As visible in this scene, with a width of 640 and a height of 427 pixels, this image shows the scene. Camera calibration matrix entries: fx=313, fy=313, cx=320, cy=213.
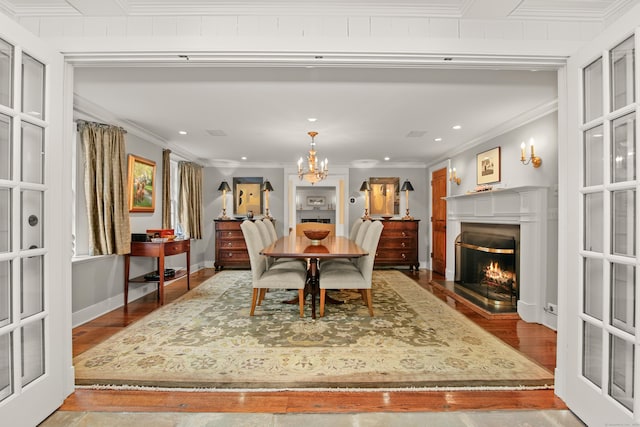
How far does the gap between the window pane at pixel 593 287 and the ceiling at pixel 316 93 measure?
141 cm

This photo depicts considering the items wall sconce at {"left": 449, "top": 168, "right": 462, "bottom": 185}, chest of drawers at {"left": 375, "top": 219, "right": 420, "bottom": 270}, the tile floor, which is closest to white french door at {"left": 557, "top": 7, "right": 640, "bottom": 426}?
the tile floor

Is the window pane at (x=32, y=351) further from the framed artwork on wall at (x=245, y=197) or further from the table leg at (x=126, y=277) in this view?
the framed artwork on wall at (x=245, y=197)

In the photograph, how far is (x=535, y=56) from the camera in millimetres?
1799

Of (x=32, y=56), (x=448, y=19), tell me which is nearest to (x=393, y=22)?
(x=448, y=19)

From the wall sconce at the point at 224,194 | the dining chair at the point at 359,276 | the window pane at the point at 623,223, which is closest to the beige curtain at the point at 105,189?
the dining chair at the point at 359,276

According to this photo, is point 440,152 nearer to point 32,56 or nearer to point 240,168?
point 240,168

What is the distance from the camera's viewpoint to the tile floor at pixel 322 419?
1612 millimetres

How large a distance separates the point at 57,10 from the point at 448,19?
2241mm

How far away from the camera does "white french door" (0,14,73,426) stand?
4.69 ft

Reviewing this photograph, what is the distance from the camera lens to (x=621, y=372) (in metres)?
1.43

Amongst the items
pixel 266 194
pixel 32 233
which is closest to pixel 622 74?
pixel 32 233

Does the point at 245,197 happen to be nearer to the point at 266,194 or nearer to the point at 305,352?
the point at 266,194

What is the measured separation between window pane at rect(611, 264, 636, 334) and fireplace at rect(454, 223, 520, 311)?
217 centimetres

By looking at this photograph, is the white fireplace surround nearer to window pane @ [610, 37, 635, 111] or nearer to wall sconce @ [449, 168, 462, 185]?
wall sconce @ [449, 168, 462, 185]
